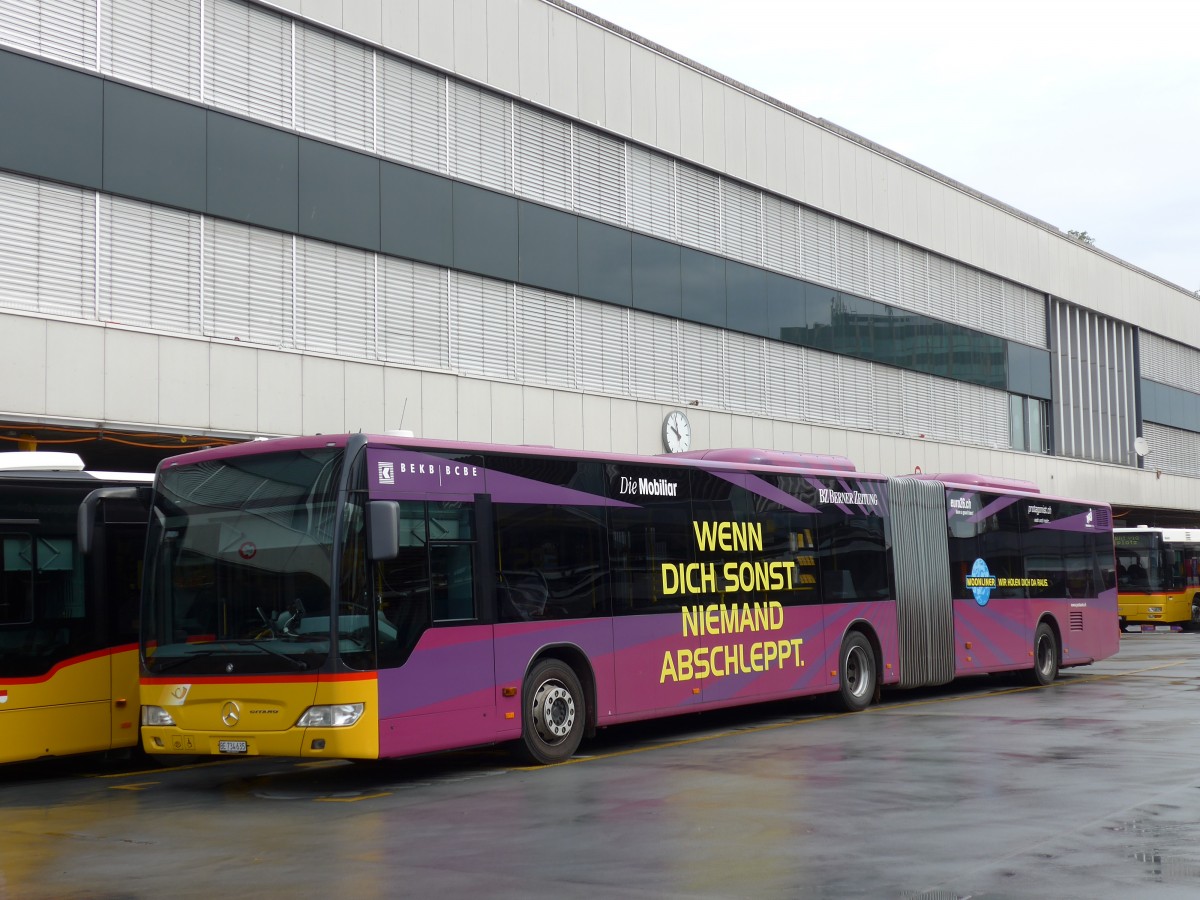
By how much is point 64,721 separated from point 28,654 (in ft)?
2.44

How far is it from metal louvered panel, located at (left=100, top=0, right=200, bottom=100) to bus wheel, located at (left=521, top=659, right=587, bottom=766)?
431 inches

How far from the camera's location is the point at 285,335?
21516 millimetres

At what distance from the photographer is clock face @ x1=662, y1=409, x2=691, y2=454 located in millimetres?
28297

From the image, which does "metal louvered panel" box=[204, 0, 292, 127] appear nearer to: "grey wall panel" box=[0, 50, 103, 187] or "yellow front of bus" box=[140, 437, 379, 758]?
"grey wall panel" box=[0, 50, 103, 187]

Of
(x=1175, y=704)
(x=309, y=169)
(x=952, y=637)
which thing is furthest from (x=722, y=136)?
(x=1175, y=704)

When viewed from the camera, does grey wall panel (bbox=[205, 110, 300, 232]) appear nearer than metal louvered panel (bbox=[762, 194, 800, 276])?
Yes

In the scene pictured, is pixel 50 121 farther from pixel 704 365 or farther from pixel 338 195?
pixel 704 365

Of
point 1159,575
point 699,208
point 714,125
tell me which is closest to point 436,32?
point 699,208

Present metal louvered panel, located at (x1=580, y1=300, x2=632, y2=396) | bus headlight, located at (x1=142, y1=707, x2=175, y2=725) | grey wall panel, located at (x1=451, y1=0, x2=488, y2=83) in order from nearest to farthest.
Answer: bus headlight, located at (x1=142, y1=707, x2=175, y2=725), grey wall panel, located at (x1=451, y1=0, x2=488, y2=83), metal louvered panel, located at (x1=580, y1=300, x2=632, y2=396)

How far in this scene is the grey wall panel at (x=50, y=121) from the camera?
18.0 m

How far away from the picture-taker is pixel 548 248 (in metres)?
26.3

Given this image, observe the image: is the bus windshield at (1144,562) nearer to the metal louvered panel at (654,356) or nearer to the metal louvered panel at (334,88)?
the metal louvered panel at (654,356)

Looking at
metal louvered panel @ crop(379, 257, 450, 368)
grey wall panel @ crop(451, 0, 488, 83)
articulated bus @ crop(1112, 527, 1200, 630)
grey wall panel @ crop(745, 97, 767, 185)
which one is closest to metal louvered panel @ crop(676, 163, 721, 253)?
grey wall panel @ crop(745, 97, 767, 185)

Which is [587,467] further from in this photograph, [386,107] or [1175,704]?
[386,107]
